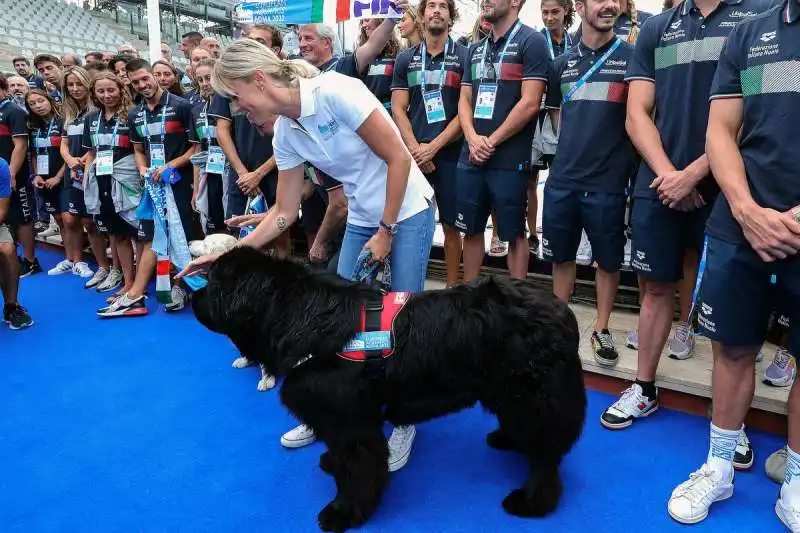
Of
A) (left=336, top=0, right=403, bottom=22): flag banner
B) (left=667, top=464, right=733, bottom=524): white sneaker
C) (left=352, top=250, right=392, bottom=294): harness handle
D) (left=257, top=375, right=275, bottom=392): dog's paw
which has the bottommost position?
(left=257, top=375, right=275, bottom=392): dog's paw

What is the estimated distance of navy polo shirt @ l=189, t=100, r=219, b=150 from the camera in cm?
411

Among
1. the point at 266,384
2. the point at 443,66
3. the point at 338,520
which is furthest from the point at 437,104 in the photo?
the point at 338,520

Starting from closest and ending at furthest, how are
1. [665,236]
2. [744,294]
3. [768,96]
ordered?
[768,96] < [744,294] < [665,236]

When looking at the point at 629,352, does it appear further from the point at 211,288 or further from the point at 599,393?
the point at 211,288

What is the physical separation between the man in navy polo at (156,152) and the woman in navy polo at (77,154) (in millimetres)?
914

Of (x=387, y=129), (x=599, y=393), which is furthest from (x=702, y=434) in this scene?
(x=387, y=129)

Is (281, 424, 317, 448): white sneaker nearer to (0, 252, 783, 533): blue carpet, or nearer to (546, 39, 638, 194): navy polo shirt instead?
(0, 252, 783, 533): blue carpet

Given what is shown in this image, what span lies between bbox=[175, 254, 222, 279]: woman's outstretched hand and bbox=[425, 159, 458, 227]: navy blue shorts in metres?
2.06

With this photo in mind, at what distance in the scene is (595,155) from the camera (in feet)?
8.75

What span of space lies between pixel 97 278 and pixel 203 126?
2174 millimetres

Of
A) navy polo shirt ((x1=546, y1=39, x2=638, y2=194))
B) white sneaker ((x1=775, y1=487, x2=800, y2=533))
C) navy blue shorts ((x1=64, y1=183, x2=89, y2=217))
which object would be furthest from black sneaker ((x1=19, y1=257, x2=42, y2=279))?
white sneaker ((x1=775, y1=487, x2=800, y2=533))

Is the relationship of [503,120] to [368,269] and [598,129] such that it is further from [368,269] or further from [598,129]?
[368,269]

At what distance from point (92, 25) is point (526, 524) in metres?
29.2

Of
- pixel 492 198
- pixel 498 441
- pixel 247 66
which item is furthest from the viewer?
pixel 492 198
